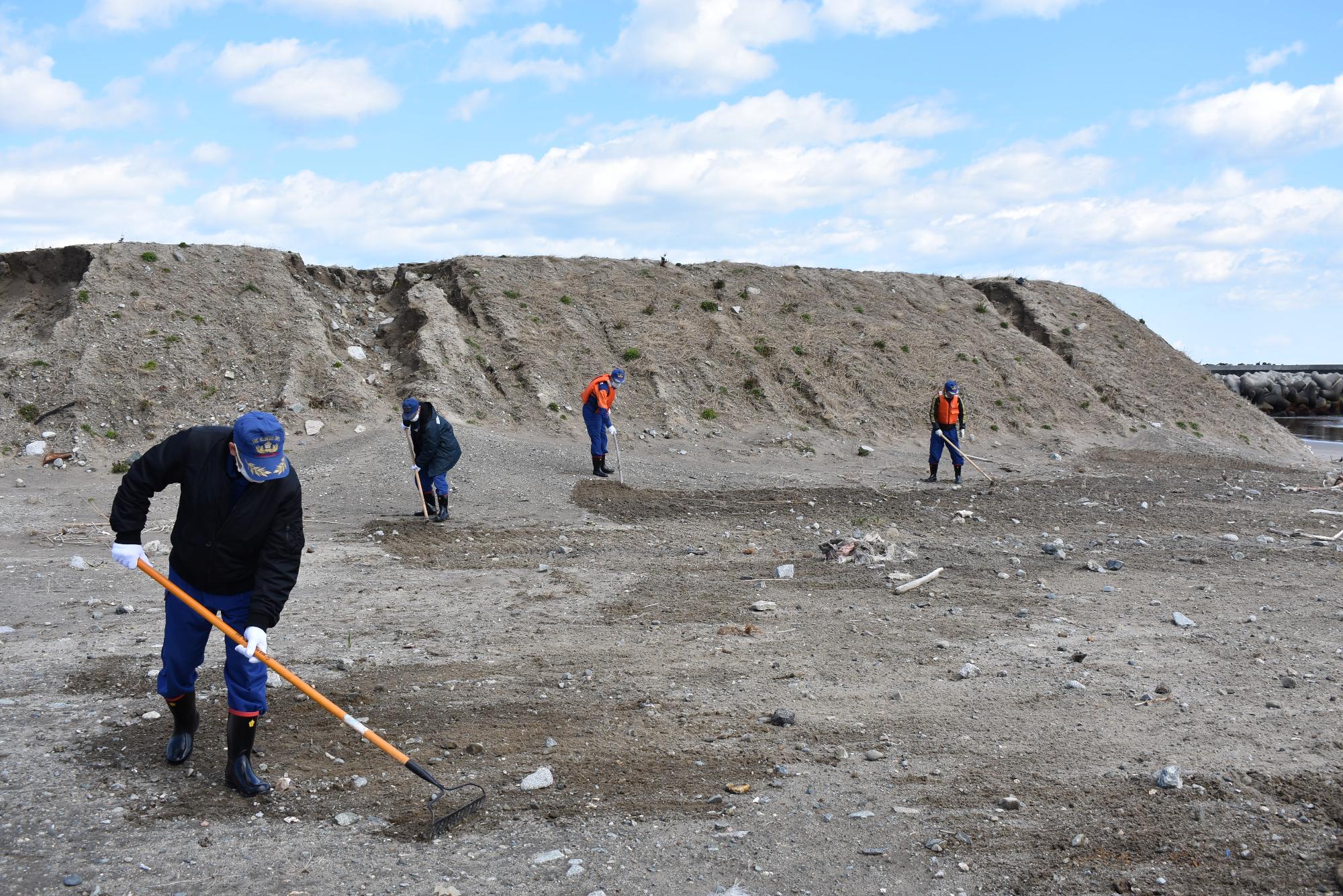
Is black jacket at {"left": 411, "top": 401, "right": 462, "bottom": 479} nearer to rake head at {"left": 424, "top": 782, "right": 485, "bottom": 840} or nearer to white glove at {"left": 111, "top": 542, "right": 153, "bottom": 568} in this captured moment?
white glove at {"left": 111, "top": 542, "right": 153, "bottom": 568}

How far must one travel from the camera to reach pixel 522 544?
12.3m

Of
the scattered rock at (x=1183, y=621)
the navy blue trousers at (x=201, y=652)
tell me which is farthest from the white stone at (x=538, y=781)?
the scattered rock at (x=1183, y=621)

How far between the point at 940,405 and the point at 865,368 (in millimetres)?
8294

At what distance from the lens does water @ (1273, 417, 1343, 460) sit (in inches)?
1298

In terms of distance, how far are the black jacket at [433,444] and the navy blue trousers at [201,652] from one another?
814 centimetres

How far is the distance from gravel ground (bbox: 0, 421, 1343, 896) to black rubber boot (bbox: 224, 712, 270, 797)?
85 mm

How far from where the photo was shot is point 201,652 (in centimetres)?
548

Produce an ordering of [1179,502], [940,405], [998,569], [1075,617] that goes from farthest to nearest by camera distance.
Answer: [940,405] < [1179,502] < [998,569] < [1075,617]

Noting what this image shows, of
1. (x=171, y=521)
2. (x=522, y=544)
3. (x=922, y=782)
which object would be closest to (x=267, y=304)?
(x=171, y=521)

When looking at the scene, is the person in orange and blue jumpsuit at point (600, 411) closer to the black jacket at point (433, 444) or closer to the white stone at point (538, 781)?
the black jacket at point (433, 444)

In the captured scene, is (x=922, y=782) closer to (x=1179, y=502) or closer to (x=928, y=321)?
(x=1179, y=502)

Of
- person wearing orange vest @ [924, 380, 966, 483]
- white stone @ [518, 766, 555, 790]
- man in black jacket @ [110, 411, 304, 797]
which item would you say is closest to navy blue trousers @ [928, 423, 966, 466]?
person wearing orange vest @ [924, 380, 966, 483]

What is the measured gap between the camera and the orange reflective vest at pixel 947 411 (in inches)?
710

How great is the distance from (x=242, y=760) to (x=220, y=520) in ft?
4.07
